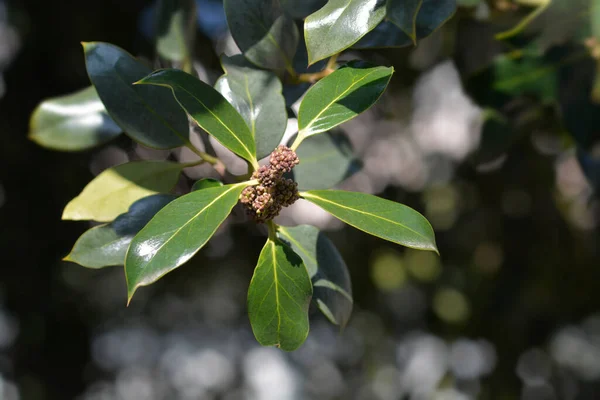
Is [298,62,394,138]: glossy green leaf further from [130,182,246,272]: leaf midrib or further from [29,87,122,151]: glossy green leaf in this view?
[29,87,122,151]: glossy green leaf

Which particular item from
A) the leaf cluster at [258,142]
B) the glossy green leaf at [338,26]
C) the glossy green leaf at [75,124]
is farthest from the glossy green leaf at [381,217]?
the glossy green leaf at [75,124]

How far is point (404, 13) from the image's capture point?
58cm

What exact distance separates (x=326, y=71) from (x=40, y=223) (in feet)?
4.42

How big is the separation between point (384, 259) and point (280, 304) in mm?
1515

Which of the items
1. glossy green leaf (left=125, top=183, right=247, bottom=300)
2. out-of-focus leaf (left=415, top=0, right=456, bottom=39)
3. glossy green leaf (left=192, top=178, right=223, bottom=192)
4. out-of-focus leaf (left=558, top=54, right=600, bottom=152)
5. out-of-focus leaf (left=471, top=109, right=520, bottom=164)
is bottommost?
out-of-focus leaf (left=471, top=109, right=520, bottom=164)

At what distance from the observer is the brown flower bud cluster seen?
1.75ft

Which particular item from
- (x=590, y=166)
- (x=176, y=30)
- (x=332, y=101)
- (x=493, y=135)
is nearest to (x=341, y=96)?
(x=332, y=101)

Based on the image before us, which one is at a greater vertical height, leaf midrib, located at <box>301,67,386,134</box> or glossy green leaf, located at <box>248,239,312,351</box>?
leaf midrib, located at <box>301,67,386,134</box>

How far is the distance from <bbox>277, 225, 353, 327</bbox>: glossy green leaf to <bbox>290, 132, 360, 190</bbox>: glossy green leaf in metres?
0.09

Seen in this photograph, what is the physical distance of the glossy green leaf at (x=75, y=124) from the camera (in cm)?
79

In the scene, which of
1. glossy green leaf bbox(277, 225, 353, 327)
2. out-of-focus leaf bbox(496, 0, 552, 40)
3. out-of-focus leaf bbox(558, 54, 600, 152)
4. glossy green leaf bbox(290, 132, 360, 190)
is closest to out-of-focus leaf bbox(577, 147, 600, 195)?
out-of-focus leaf bbox(558, 54, 600, 152)

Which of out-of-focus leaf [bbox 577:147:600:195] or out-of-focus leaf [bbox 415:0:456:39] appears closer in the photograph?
out-of-focus leaf [bbox 415:0:456:39]

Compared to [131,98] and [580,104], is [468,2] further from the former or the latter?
[131,98]

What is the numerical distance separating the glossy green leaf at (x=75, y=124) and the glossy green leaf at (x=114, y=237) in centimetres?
22
